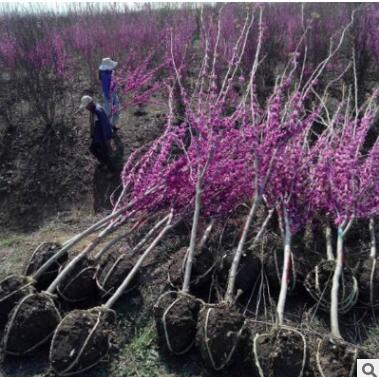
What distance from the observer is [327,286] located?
2.92m

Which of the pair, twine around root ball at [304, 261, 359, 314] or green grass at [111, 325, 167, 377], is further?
twine around root ball at [304, 261, 359, 314]

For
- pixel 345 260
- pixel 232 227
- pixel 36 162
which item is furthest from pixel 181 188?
pixel 36 162

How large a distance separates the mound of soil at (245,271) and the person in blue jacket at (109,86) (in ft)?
10.4

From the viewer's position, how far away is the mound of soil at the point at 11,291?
285 cm

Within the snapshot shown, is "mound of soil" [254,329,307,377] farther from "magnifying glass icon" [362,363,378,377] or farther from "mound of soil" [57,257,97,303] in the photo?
"mound of soil" [57,257,97,303]

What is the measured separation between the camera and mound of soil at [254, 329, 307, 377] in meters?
2.36

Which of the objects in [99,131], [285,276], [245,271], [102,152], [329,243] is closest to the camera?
[285,276]

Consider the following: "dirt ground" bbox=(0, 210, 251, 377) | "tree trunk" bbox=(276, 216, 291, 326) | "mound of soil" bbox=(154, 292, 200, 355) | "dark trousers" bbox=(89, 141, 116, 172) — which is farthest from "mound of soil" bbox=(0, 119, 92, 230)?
Result: "tree trunk" bbox=(276, 216, 291, 326)

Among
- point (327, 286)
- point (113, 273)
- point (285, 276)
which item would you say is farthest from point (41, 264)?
point (327, 286)

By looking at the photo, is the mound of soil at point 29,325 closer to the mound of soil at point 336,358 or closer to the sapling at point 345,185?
the mound of soil at point 336,358

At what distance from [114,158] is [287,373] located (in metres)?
3.87

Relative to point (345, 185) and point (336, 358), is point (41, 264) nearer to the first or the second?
point (336, 358)

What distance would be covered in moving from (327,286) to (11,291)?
6.73 feet

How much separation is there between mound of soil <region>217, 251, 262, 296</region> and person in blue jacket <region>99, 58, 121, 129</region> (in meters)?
3.18
